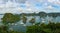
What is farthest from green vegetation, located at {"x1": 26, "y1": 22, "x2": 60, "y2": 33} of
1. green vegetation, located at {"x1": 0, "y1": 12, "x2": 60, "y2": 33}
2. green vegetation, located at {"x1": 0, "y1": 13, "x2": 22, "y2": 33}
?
green vegetation, located at {"x1": 0, "y1": 13, "x2": 22, "y2": 33}

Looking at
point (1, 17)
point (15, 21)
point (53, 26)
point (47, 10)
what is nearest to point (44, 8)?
point (47, 10)

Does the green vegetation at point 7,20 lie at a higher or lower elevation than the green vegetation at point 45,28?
higher

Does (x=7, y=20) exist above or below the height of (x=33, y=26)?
above

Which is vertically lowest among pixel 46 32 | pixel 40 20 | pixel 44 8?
pixel 46 32

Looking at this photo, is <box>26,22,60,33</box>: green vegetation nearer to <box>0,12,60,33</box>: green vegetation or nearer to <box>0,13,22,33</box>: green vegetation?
<box>0,12,60,33</box>: green vegetation

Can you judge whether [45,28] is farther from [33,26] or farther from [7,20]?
[7,20]

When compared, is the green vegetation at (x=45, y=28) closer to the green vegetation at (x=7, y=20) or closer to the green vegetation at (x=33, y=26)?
the green vegetation at (x=33, y=26)

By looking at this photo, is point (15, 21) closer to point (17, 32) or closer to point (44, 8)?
point (17, 32)

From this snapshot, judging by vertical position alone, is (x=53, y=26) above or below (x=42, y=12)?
below

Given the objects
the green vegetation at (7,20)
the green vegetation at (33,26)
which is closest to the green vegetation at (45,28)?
the green vegetation at (33,26)

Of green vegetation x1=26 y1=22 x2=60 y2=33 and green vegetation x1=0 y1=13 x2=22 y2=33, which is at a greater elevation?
green vegetation x1=0 y1=13 x2=22 y2=33

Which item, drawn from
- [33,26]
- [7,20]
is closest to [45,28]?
[33,26]
